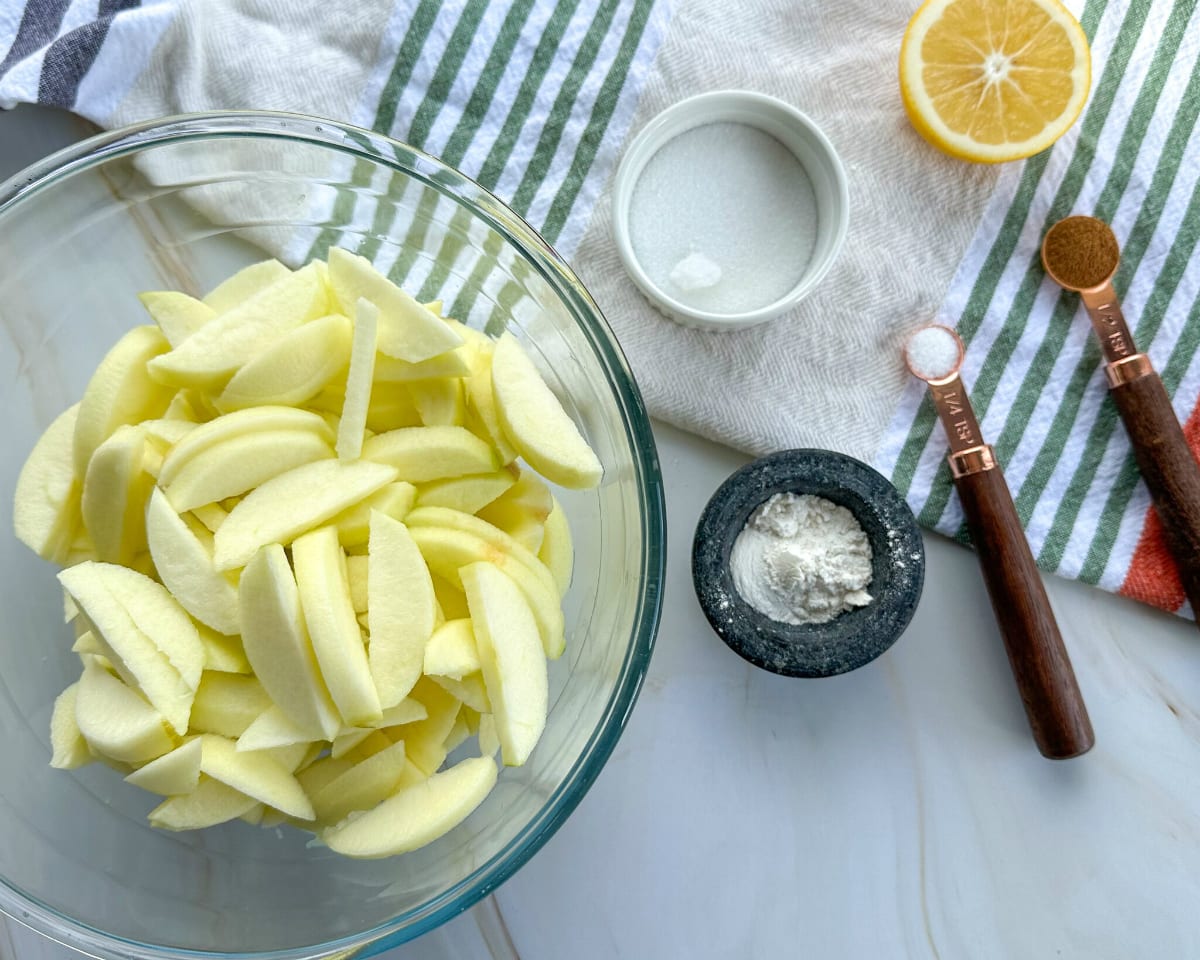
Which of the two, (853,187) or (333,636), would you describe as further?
(853,187)

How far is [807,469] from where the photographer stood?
930 mm

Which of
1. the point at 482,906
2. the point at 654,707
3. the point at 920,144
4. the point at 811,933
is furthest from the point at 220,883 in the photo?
the point at 920,144

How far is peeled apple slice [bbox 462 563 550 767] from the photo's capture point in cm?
68

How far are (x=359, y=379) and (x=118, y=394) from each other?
0.64 feet

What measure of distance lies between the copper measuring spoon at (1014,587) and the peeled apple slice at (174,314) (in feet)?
2.27

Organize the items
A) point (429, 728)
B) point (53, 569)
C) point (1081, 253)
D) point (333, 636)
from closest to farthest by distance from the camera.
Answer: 1. point (333, 636)
2. point (429, 728)
3. point (53, 569)
4. point (1081, 253)

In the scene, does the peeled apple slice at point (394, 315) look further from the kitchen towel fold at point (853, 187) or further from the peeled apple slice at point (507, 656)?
the kitchen towel fold at point (853, 187)

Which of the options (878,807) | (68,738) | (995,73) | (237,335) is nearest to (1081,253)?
(995,73)

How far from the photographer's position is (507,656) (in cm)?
68

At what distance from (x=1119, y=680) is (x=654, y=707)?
49cm

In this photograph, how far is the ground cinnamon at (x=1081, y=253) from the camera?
3.23ft

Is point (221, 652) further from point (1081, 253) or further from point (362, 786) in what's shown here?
point (1081, 253)

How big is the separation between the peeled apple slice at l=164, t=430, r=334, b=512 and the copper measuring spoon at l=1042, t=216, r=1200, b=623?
76 cm

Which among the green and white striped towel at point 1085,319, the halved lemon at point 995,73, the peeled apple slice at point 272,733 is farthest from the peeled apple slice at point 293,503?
the halved lemon at point 995,73
